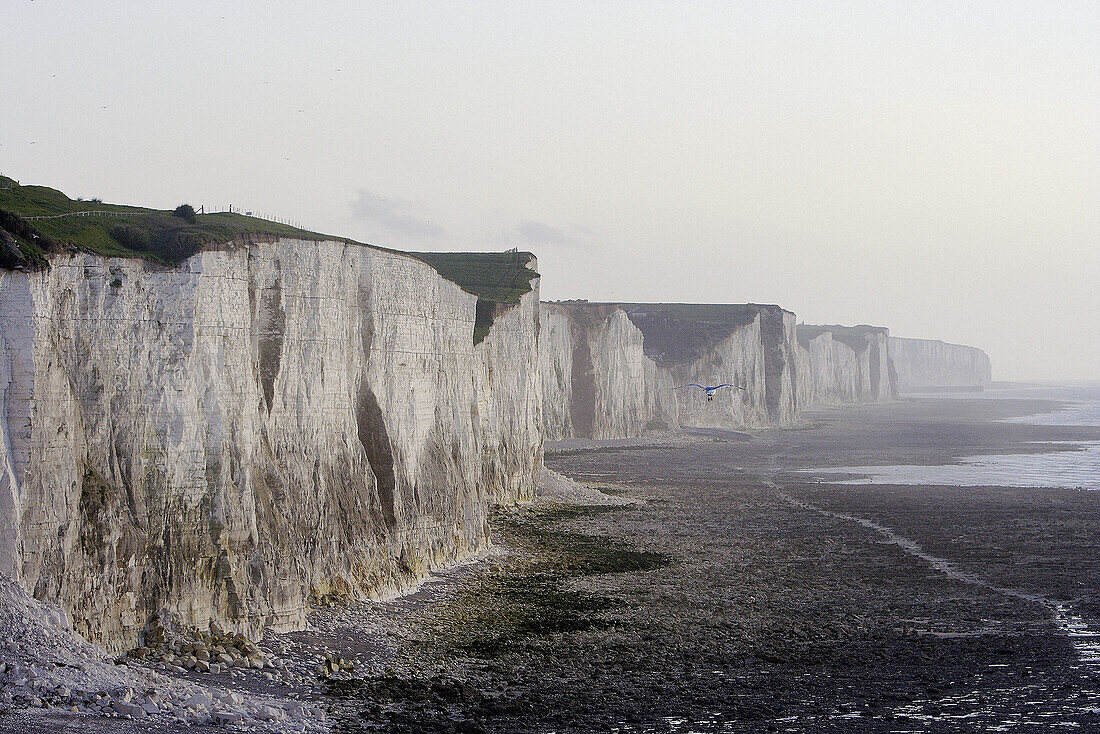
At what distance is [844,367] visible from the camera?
136125 millimetres

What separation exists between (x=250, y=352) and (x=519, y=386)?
72.4 ft

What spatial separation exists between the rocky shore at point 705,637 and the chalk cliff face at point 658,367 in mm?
29222

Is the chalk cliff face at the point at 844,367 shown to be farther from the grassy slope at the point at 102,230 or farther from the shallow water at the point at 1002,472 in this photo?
the grassy slope at the point at 102,230

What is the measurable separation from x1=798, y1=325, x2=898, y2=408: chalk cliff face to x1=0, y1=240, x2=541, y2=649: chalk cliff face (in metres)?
95.9

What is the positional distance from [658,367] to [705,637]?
198 ft

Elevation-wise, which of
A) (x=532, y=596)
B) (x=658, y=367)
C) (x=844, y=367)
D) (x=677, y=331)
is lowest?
(x=532, y=596)

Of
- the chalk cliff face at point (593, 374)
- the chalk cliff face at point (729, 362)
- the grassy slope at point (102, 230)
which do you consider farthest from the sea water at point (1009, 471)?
the grassy slope at point (102, 230)

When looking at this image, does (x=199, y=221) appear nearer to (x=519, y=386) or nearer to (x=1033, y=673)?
(x=1033, y=673)

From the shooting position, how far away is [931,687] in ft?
52.6

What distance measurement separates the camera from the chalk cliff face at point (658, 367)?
69.0m

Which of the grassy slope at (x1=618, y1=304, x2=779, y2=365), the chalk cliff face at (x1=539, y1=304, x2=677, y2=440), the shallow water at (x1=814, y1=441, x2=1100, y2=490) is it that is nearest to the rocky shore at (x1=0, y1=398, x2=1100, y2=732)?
the shallow water at (x1=814, y1=441, x2=1100, y2=490)

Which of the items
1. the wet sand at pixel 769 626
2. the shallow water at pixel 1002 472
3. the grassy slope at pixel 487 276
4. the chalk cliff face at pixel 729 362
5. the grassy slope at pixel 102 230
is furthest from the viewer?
the chalk cliff face at pixel 729 362

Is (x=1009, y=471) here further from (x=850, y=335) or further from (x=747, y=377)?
(x=850, y=335)

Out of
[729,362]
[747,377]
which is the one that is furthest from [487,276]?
[747,377]
